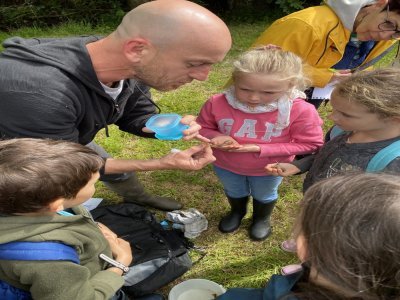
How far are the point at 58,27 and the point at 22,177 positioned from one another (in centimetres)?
686

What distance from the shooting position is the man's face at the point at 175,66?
191 centimetres

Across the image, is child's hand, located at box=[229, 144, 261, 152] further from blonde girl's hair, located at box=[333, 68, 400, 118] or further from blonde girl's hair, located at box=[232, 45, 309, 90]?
blonde girl's hair, located at box=[333, 68, 400, 118]

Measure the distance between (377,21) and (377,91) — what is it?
2.84ft

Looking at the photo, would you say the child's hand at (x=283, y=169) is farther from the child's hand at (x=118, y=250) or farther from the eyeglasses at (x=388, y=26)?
the eyeglasses at (x=388, y=26)

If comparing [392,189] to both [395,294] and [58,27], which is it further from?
[58,27]

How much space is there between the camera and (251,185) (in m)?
2.71

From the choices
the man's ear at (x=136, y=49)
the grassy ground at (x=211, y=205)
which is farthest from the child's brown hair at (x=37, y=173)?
the grassy ground at (x=211, y=205)

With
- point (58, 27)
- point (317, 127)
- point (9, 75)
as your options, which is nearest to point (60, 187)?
point (9, 75)

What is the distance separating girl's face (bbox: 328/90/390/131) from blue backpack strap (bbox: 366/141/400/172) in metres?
0.12

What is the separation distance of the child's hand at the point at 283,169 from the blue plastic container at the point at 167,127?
567 millimetres

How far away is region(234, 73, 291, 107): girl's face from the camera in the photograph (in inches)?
86.9

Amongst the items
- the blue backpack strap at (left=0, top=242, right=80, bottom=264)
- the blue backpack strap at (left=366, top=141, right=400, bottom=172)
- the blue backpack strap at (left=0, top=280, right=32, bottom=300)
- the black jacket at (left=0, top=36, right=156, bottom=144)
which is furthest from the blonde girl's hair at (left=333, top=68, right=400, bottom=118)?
the blue backpack strap at (left=0, top=280, right=32, bottom=300)

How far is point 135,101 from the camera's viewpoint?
2.54 m

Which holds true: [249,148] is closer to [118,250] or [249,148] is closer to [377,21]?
[118,250]
